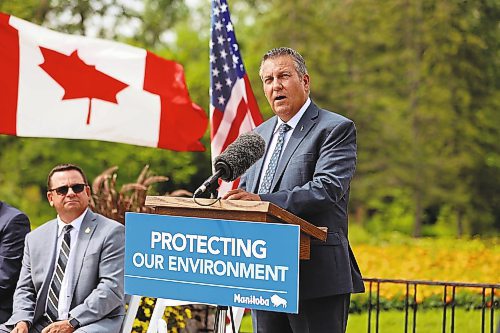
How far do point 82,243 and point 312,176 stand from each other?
7.17 feet

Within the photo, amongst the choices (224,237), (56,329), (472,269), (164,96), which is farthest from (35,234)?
(472,269)

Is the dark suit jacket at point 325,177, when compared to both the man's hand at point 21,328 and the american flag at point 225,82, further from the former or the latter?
the american flag at point 225,82

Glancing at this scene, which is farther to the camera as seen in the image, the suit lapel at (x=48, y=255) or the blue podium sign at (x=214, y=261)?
the suit lapel at (x=48, y=255)

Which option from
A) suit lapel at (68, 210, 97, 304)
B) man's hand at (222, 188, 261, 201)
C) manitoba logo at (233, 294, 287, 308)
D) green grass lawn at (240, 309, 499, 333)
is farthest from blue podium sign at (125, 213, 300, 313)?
green grass lawn at (240, 309, 499, 333)

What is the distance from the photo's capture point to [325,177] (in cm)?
409

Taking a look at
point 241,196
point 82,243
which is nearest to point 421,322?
point 82,243

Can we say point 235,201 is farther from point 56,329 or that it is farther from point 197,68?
point 197,68

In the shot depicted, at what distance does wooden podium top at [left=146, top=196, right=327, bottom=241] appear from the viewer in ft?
12.0

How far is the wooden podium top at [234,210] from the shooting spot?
365cm

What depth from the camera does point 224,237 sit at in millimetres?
3691

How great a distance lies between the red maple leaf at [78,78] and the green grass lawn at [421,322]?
9.16 ft

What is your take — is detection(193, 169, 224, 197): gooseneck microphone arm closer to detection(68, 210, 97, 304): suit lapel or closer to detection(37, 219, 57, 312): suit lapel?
detection(68, 210, 97, 304): suit lapel

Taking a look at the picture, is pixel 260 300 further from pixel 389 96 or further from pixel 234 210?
pixel 389 96

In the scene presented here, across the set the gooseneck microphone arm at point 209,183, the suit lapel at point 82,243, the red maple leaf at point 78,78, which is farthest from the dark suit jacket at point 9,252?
the gooseneck microphone arm at point 209,183
